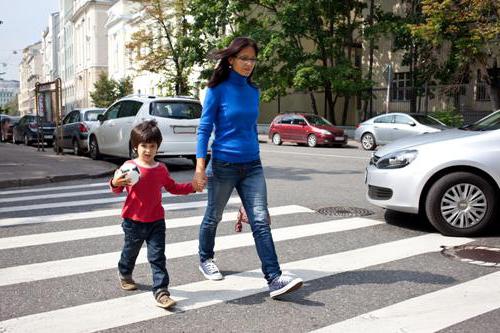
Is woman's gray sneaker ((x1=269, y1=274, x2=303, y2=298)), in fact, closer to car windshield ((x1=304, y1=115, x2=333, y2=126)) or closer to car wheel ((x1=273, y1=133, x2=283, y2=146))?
car windshield ((x1=304, y1=115, x2=333, y2=126))

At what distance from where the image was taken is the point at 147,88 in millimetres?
62781

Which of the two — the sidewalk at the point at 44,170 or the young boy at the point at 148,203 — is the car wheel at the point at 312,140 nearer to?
the sidewalk at the point at 44,170

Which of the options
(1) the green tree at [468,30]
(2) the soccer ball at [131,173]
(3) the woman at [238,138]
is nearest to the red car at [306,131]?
(1) the green tree at [468,30]

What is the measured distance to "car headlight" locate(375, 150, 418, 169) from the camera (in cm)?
654

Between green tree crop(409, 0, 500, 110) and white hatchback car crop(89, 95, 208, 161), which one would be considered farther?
green tree crop(409, 0, 500, 110)

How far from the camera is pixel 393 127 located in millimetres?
21219

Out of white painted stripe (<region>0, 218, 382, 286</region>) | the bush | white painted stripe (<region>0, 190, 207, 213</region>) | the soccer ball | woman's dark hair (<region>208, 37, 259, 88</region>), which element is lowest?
white painted stripe (<region>0, 218, 382, 286</region>)

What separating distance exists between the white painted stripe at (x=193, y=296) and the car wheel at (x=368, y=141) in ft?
54.0

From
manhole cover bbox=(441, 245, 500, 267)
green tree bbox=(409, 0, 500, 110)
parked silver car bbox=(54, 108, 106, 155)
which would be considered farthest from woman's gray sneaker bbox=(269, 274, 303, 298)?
green tree bbox=(409, 0, 500, 110)

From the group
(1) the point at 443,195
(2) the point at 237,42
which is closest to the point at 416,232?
(1) the point at 443,195

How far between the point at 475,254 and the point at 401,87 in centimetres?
2731

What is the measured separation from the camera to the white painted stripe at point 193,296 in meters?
3.80

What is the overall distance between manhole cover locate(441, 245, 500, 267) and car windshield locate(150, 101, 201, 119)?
27.2ft

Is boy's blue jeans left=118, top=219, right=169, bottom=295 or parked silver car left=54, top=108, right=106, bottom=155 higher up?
parked silver car left=54, top=108, right=106, bottom=155
